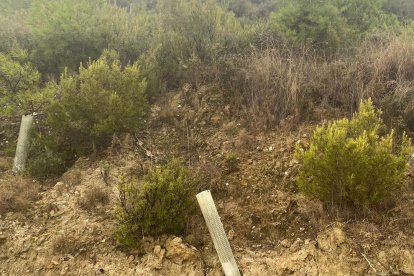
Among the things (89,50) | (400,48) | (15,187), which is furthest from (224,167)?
(89,50)

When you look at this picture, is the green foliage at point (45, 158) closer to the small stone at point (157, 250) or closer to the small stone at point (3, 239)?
the small stone at point (3, 239)

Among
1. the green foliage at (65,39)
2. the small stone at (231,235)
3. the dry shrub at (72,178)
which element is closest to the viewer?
the small stone at (231,235)

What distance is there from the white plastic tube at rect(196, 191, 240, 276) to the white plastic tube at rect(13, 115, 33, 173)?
3586mm

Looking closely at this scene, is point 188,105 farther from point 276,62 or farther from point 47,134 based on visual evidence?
point 47,134

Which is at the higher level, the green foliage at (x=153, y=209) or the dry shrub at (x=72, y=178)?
the green foliage at (x=153, y=209)

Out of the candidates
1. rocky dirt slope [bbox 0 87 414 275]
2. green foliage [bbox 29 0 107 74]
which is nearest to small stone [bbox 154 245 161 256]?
rocky dirt slope [bbox 0 87 414 275]

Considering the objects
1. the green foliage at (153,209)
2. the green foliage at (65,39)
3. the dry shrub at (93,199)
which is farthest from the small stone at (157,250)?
the green foliage at (65,39)

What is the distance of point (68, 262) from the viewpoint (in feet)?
14.5

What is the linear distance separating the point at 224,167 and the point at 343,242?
7.07 ft

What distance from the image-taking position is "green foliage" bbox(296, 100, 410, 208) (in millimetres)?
3887

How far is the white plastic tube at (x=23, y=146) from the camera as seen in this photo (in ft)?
20.0

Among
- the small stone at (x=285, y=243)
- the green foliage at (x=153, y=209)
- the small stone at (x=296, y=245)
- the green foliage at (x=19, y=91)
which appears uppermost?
the green foliage at (x=19, y=91)

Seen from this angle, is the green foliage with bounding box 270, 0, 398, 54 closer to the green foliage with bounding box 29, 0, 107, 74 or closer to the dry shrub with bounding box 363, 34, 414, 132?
the dry shrub with bounding box 363, 34, 414, 132

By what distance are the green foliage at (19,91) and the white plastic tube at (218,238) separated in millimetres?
4054
